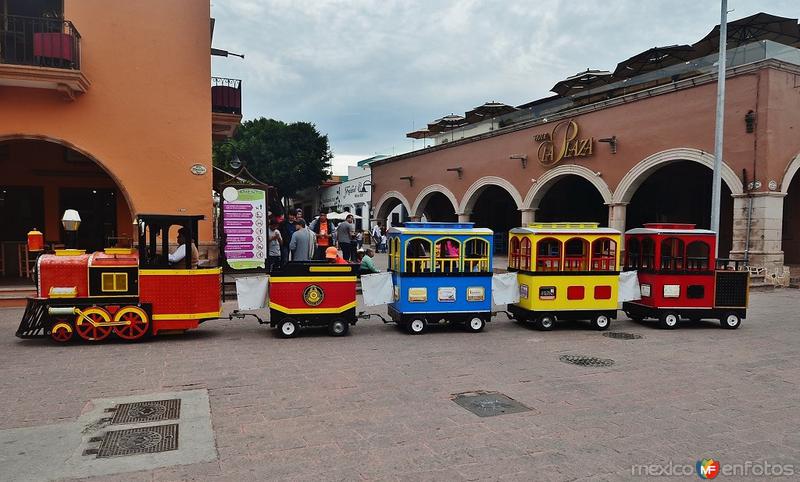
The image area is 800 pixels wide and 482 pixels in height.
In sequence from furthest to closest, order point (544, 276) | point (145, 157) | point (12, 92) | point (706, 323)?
point (145, 157) → point (12, 92) → point (706, 323) → point (544, 276)

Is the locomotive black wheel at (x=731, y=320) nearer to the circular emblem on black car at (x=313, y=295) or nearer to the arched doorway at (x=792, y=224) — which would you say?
the circular emblem on black car at (x=313, y=295)

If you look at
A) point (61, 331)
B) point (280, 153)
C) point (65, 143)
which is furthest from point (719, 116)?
point (280, 153)

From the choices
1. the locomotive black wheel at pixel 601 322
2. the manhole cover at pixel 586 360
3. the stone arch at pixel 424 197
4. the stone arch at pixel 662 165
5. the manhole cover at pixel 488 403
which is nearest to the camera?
the manhole cover at pixel 488 403

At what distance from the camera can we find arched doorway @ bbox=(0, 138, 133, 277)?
15.0 meters

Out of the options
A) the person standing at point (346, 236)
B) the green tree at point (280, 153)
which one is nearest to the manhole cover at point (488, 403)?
the person standing at point (346, 236)

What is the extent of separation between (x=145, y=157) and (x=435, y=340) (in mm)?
9225

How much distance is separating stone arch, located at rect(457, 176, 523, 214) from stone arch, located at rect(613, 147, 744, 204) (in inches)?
231

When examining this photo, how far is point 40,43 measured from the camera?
11.5m

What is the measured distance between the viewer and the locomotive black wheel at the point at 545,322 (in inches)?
388

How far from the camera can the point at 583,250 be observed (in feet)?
33.1

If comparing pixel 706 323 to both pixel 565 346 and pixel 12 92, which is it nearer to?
pixel 565 346

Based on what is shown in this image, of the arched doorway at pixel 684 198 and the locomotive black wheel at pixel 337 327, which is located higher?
the arched doorway at pixel 684 198

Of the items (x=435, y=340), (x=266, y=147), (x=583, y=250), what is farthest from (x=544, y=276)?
(x=266, y=147)

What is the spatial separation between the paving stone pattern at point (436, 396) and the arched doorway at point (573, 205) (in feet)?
64.9
